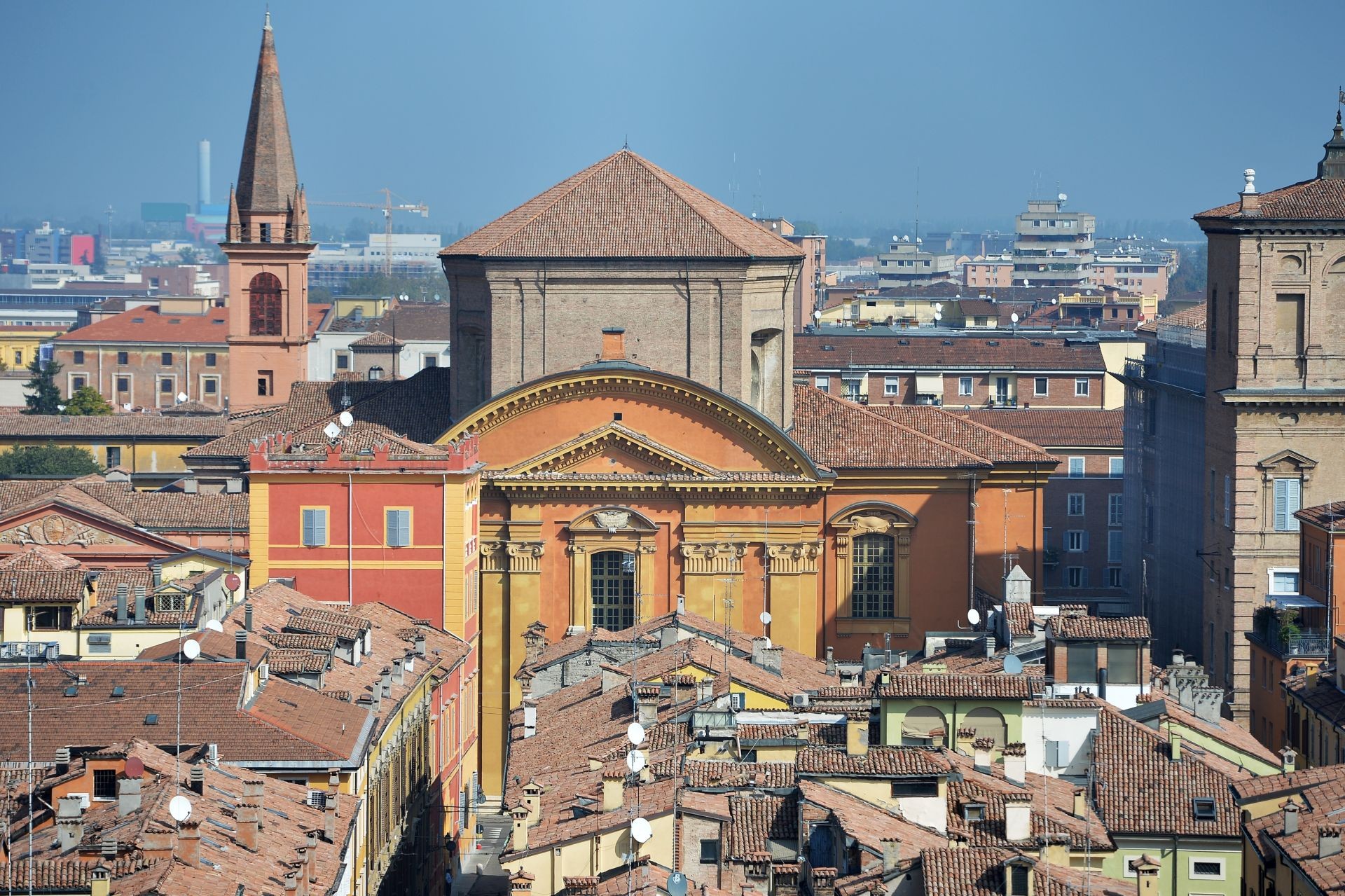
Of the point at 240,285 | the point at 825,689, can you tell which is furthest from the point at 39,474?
the point at 825,689

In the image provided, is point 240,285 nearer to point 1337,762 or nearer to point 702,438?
point 702,438

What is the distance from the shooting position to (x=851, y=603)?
2756 inches

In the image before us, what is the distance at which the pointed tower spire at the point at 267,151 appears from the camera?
92375 mm

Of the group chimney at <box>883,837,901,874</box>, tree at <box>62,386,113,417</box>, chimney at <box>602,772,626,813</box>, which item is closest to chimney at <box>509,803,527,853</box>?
chimney at <box>602,772,626,813</box>

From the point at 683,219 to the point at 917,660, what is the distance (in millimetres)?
16185

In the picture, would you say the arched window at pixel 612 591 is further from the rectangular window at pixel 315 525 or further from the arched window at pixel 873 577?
the rectangular window at pixel 315 525

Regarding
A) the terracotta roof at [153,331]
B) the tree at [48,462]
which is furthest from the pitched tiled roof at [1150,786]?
the terracotta roof at [153,331]

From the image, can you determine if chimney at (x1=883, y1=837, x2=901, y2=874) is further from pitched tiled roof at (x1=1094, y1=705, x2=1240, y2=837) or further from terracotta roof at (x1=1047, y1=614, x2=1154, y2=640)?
terracotta roof at (x1=1047, y1=614, x2=1154, y2=640)

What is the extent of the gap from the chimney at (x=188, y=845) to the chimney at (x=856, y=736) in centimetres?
876

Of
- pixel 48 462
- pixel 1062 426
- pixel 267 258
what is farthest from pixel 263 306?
pixel 1062 426

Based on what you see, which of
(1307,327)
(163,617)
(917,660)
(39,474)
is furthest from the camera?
(39,474)

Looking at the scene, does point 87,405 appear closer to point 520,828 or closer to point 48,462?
point 48,462

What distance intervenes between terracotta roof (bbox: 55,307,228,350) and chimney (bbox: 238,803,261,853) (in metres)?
113

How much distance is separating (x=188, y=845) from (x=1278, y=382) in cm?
3558
